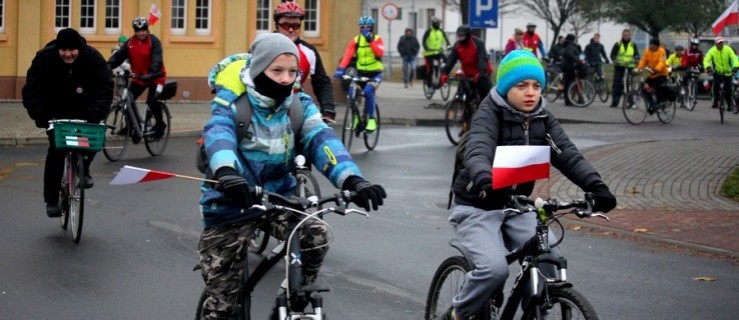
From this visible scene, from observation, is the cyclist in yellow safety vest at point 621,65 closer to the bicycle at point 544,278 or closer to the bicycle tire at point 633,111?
the bicycle tire at point 633,111

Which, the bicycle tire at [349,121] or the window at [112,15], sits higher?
the window at [112,15]

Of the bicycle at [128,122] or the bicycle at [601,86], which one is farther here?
the bicycle at [601,86]

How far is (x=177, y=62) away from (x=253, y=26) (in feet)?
5.86

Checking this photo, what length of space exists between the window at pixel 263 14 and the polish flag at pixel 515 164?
22.5 meters

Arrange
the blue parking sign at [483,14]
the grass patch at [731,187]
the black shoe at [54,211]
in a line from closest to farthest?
the black shoe at [54,211] → the grass patch at [731,187] → the blue parking sign at [483,14]

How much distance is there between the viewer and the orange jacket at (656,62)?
81.5 ft

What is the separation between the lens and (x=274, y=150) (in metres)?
5.69

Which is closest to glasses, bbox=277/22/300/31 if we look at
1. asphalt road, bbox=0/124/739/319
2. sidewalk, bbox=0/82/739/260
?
asphalt road, bbox=0/124/739/319

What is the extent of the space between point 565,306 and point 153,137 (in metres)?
11.5

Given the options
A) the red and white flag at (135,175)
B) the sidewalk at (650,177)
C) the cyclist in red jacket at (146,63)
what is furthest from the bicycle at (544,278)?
the cyclist in red jacket at (146,63)

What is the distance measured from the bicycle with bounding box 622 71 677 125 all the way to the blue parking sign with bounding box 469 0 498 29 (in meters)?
3.75

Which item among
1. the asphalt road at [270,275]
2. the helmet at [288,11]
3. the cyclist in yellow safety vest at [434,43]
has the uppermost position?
the cyclist in yellow safety vest at [434,43]

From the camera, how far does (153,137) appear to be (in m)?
16.4

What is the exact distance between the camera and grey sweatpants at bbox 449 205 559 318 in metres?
5.88
